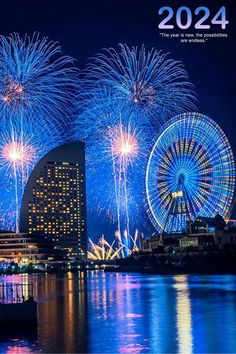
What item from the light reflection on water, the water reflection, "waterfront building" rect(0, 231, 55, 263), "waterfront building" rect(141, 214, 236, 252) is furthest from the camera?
"waterfront building" rect(0, 231, 55, 263)

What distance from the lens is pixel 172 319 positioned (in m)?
29.9

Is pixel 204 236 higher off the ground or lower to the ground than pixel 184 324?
higher

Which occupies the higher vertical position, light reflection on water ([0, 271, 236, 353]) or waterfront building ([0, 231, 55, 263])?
waterfront building ([0, 231, 55, 263])

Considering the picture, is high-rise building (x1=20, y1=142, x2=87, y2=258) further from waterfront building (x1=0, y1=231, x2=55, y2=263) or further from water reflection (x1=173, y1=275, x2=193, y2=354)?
water reflection (x1=173, y1=275, x2=193, y2=354)

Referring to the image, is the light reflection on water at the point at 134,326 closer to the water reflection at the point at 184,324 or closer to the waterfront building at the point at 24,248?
the water reflection at the point at 184,324

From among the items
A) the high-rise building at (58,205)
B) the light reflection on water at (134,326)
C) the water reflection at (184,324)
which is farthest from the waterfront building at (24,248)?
the water reflection at (184,324)

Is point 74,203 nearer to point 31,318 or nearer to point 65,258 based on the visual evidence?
point 65,258

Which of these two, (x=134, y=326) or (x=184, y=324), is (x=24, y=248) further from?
(x=184, y=324)

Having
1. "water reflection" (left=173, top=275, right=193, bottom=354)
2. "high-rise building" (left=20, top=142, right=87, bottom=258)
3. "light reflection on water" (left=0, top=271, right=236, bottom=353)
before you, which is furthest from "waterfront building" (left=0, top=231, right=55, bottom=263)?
"water reflection" (left=173, top=275, right=193, bottom=354)

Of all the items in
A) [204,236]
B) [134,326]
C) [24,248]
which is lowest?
[134,326]

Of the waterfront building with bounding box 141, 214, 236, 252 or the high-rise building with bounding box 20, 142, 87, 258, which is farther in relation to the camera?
the high-rise building with bounding box 20, 142, 87, 258

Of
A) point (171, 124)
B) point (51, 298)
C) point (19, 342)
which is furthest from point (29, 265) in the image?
point (19, 342)

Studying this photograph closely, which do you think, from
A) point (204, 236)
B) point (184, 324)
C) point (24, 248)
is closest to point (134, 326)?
point (184, 324)

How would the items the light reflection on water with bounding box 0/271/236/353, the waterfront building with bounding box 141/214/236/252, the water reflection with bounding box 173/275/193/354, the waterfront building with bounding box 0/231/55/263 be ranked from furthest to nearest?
the waterfront building with bounding box 0/231/55/263
the waterfront building with bounding box 141/214/236/252
the light reflection on water with bounding box 0/271/236/353
the water reflection with bounding box 173/275/193/354
